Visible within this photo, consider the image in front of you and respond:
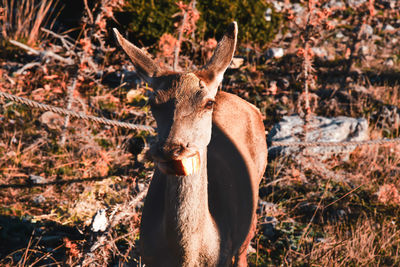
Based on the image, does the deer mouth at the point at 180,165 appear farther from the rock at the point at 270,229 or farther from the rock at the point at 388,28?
the rock at the point at 388,28

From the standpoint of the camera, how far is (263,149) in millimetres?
3867

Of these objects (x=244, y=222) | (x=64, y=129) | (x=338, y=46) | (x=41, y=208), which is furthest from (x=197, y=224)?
(x=338, y=46)

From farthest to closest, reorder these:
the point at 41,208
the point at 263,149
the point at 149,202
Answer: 1. the point at 41,208
2. the point at 263,149
3. the point at 149,202

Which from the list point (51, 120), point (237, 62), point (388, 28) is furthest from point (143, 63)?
point (388, 28)

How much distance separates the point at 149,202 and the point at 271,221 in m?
1.67

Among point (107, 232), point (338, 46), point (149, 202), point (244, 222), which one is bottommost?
point (107, 232)

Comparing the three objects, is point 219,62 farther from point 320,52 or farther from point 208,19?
point 320,52

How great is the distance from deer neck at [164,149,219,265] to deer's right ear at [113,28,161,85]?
61cm

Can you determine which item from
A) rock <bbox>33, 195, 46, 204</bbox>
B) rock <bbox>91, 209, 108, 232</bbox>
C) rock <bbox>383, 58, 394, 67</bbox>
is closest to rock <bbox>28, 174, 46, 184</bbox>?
rock <bbox>33, 195, 46, 204</bbox>

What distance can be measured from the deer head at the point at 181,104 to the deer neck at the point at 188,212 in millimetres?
174

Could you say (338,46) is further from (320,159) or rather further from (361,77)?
(320,159)

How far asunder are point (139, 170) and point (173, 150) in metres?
2.93

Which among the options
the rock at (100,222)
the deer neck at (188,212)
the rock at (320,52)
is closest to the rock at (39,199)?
the rock at (100,222)

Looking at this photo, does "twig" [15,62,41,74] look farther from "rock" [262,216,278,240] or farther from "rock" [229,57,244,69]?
"rock" [262,216,278,240]
